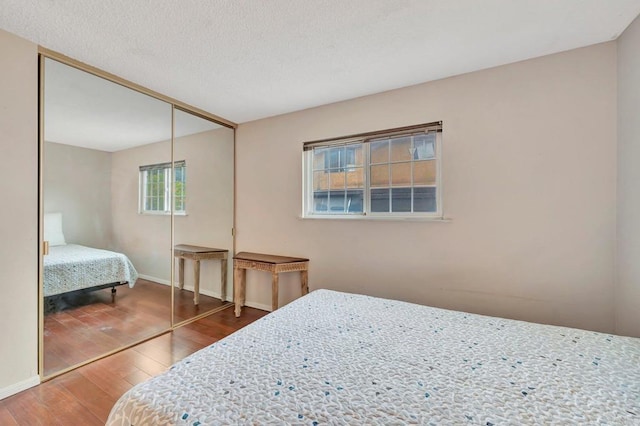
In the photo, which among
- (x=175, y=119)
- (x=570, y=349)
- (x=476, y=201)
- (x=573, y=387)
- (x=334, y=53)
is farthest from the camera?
(x=175, y=119)

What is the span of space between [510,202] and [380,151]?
→ 3.86 ft

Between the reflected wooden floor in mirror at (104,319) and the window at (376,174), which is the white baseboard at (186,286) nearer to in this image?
the reflected wooden floor in mirror at (104,319)

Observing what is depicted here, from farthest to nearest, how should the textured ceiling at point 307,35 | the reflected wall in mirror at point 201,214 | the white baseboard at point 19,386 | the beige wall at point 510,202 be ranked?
the reflected wall in mirror at point 201,214 < the beige wall at point 510,202 < the white baseboard at point 19,386 < the textured ceiling at point 307,35

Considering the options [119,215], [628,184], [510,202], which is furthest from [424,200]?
[119,215]

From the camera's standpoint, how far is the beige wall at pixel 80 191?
1980 millimetres

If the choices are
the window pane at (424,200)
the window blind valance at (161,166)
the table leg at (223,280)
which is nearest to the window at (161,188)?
the window blind valance at (161,166)

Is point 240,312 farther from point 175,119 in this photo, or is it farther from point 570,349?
point 570,349

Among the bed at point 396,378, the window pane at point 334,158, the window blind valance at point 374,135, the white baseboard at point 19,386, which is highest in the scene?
the window blind valance at point 374,135

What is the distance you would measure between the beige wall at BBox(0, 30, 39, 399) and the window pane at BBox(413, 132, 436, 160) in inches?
116

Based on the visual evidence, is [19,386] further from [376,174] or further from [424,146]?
[424,146]

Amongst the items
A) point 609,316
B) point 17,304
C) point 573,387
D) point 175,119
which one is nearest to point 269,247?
point 175,119

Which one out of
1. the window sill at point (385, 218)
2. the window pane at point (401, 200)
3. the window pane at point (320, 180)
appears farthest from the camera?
the window pane at point (320, 180)

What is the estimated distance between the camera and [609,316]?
1784mm

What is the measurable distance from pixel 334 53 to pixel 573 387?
221 centimetres
